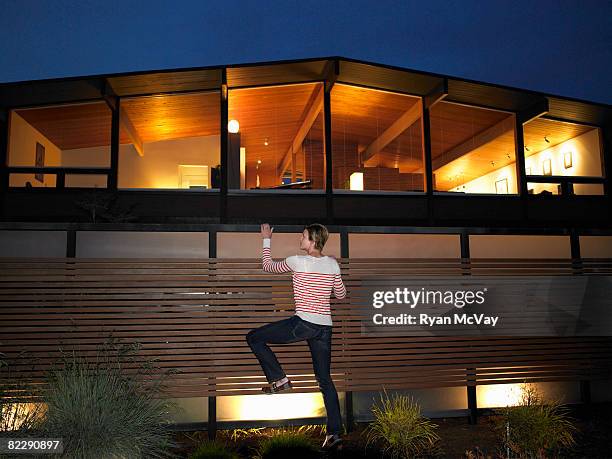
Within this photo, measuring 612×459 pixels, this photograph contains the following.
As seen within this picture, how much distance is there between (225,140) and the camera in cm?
869

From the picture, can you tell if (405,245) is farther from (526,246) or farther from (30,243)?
(30,243)

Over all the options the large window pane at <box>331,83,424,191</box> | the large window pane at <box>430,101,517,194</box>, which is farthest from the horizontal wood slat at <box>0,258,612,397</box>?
the large window pane at <box>430,101,517,194</box>

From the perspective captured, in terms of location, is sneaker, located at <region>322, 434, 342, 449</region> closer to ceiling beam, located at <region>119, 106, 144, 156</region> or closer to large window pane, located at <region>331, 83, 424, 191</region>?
large window pane, located at <region>331, 83, 424, 191</region>

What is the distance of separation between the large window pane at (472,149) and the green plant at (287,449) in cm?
767

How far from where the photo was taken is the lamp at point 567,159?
1114cm

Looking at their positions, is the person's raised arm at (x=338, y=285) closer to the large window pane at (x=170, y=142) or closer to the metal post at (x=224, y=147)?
the metal post at (x=224, y=147)

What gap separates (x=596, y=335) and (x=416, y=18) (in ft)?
404

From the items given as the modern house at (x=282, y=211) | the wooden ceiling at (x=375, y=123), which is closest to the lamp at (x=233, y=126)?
the modern house at (x=282, y=211)

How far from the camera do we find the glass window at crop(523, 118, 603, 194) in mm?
10711

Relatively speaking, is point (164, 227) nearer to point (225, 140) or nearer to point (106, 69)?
point (225, 140)

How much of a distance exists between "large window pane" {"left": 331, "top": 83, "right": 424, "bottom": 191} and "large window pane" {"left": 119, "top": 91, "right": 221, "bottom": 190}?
8.76 feet

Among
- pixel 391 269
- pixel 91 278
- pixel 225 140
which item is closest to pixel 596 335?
pixel 391 269

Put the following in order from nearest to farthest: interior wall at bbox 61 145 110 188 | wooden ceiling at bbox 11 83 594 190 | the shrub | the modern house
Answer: the shrub
the modern house
wooden ceiling at bbox 11 83 594 190
interior wall at bbox 61 145 110 188

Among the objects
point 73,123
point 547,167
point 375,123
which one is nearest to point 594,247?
point 375,123
